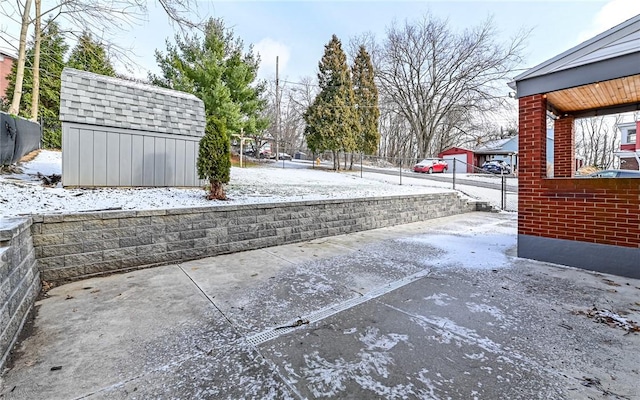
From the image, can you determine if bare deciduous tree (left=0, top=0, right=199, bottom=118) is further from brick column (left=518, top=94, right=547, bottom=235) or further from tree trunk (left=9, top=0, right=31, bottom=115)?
brick column (left=518, top=94, right=547, bottom=235)

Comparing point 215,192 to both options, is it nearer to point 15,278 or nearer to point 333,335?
point 15,278

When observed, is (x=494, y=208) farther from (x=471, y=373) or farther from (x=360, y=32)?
(x=360, y=32)

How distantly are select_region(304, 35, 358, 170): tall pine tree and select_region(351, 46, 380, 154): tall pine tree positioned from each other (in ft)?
8.91

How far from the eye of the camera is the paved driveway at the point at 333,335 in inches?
65.3

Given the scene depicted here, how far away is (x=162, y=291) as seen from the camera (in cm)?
299

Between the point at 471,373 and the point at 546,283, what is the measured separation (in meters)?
2.28

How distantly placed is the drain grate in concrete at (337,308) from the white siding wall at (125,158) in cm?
470

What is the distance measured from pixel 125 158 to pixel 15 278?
3.72 meters

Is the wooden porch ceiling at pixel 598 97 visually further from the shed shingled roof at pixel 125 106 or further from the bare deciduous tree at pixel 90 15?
the bare deciduous tree at pixel 90 15

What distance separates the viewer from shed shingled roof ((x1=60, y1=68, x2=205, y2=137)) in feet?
16.7

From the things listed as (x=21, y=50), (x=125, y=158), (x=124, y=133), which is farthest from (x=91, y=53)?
(x=125, y=158)

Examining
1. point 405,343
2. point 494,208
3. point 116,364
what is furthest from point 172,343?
point 494,208

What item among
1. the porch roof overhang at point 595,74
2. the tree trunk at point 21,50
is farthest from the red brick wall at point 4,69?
the porch roof overhang at point 595,74

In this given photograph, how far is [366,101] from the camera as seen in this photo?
66.0 feet
